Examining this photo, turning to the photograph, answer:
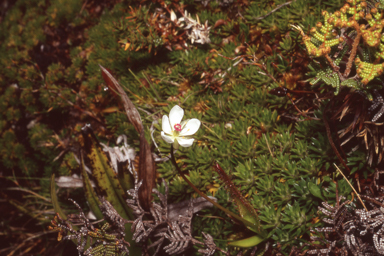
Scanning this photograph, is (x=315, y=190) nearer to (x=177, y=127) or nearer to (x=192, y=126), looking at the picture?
(x=192, y=126)

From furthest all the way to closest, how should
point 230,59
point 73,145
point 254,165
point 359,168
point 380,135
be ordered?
1. point 73,145
2. point 230,59
3. point 254,165
4. point 359,168
5. point 380,135

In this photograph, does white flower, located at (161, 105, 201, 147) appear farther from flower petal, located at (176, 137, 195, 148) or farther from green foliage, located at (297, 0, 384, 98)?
green foliage, located at (297, 0, 384, 98)

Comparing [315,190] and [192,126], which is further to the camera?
[315,190]

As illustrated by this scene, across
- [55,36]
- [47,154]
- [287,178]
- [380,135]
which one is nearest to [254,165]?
[287,178]

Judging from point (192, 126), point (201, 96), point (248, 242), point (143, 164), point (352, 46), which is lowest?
point (248, 242)

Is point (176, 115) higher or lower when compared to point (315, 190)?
higher

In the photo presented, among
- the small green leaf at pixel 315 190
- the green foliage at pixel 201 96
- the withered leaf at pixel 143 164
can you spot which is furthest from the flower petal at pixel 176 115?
the small green leaf at pixel 315 190

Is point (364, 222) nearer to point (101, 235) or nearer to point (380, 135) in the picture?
point (380, 135)

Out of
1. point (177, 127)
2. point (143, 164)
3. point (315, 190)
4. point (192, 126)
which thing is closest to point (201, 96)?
point (143, 164)

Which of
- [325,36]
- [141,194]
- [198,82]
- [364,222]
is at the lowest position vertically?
[141,194]

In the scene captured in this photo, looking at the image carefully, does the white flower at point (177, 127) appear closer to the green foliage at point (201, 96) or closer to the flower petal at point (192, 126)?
the flower petal at point (192, 126)

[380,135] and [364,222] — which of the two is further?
[380,135]
